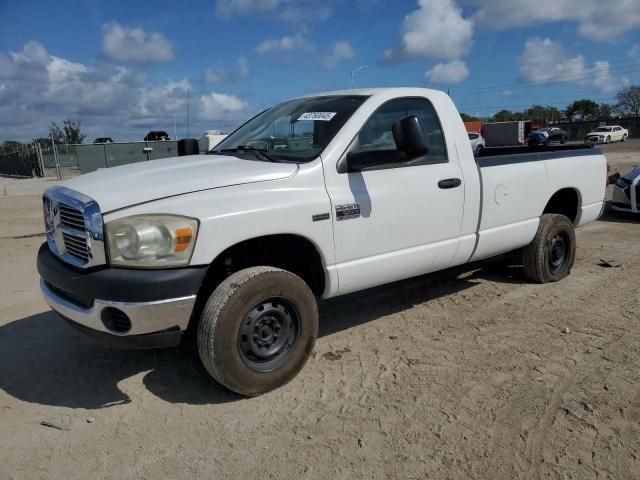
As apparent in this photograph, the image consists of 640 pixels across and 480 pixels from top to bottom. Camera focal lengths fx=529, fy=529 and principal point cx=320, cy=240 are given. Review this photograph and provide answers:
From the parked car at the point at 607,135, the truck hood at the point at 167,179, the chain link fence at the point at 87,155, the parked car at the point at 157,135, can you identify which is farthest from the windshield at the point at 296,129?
the parked car at the point at 607,135

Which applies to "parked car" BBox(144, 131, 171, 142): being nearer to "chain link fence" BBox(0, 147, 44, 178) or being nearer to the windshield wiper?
"chain link fence" BBox(0, 147, 44, 178)

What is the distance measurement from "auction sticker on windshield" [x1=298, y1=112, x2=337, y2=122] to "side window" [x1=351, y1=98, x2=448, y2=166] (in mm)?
267

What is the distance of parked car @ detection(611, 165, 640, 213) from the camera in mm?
8953

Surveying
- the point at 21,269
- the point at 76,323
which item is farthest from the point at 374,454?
the point at 21,269

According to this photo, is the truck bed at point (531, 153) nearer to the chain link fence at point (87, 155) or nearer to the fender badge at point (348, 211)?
the fender badge at point (348, 211)

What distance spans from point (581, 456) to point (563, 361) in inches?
44.4

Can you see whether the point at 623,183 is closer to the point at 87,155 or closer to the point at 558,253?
the point at 558,253

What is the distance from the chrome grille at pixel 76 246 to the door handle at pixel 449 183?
2.56 m

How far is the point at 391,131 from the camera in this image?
13.3ft

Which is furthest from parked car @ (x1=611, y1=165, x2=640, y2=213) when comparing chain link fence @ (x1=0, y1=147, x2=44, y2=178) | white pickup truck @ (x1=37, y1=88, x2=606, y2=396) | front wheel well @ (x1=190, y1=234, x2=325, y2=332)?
chain link fence @ (x1=0, y1=147, x2=44, y2=178)

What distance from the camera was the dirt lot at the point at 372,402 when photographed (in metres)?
2.71

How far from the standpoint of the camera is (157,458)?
2789 mm

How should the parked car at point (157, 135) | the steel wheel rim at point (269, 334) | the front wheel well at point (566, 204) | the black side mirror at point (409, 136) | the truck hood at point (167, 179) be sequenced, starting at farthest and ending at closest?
the parked car at point (157, 135)
the front wheel well at point (566, 204)
the black side mirror at point (409, 136)
the steel wheel rim at point (269, 334)
the truck hood at point (167, 179)

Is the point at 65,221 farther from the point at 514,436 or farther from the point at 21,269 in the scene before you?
the point at 21,269
